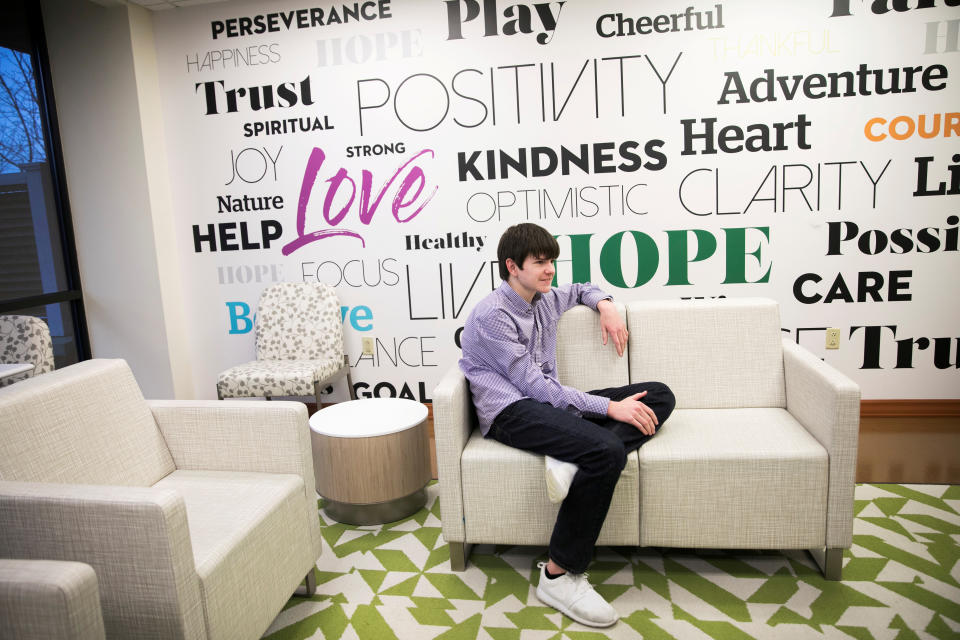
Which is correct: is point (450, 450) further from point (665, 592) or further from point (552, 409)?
point (665, 592)

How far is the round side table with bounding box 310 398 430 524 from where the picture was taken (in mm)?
2514

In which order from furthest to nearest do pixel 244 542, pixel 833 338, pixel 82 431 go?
pixel 833 338 → pixel 82 431 → pixel 244 542

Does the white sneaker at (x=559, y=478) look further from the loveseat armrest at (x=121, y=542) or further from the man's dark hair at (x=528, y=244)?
the loveseat armrest at (x=121, y=542)

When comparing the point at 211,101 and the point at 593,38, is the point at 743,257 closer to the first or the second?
the point at 593,38

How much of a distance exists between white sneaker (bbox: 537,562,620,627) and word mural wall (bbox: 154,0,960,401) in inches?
77.3

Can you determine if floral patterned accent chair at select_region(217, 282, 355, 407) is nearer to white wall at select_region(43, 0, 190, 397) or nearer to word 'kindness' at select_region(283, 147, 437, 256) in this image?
word 'kindness' at select_region(283, 147, 437, 256)

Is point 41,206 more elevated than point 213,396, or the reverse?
point 41,206

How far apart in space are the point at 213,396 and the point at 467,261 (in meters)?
1.93

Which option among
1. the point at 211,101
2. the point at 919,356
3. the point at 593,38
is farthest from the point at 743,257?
the point at 211,101

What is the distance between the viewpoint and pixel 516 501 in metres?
2.18

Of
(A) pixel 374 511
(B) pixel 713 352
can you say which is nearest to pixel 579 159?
(B) pixel 713 352

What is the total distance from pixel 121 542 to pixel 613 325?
69.9 inches

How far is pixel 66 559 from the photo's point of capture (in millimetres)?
1487

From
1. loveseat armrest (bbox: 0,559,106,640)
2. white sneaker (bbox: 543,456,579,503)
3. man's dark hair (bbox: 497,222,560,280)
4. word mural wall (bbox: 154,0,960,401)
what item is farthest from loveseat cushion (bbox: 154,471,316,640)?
word mural wall (bbox: 154,0,960,401)
